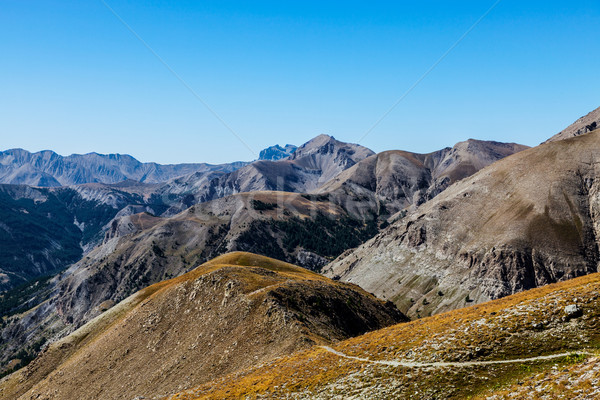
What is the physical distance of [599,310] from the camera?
35656mm

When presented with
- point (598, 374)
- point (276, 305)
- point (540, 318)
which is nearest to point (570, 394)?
point (598, 374)

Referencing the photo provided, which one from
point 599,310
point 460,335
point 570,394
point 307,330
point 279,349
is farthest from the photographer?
point 307,330

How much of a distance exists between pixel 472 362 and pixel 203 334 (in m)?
→ 54.7

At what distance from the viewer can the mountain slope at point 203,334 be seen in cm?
6838

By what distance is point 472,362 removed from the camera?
35625mm

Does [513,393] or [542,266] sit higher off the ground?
[513,393]

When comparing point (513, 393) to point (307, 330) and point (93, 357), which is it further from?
point (93, 357)

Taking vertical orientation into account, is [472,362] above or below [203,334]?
below

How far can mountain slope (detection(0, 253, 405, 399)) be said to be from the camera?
224ft

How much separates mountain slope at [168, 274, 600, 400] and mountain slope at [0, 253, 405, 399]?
717 inches

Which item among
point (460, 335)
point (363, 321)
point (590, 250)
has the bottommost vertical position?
point (590, 250)

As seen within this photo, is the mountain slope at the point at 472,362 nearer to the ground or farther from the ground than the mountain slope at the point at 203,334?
nearer to the ground

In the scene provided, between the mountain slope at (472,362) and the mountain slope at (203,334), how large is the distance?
1820 centimetres

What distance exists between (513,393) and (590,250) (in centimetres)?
20925
